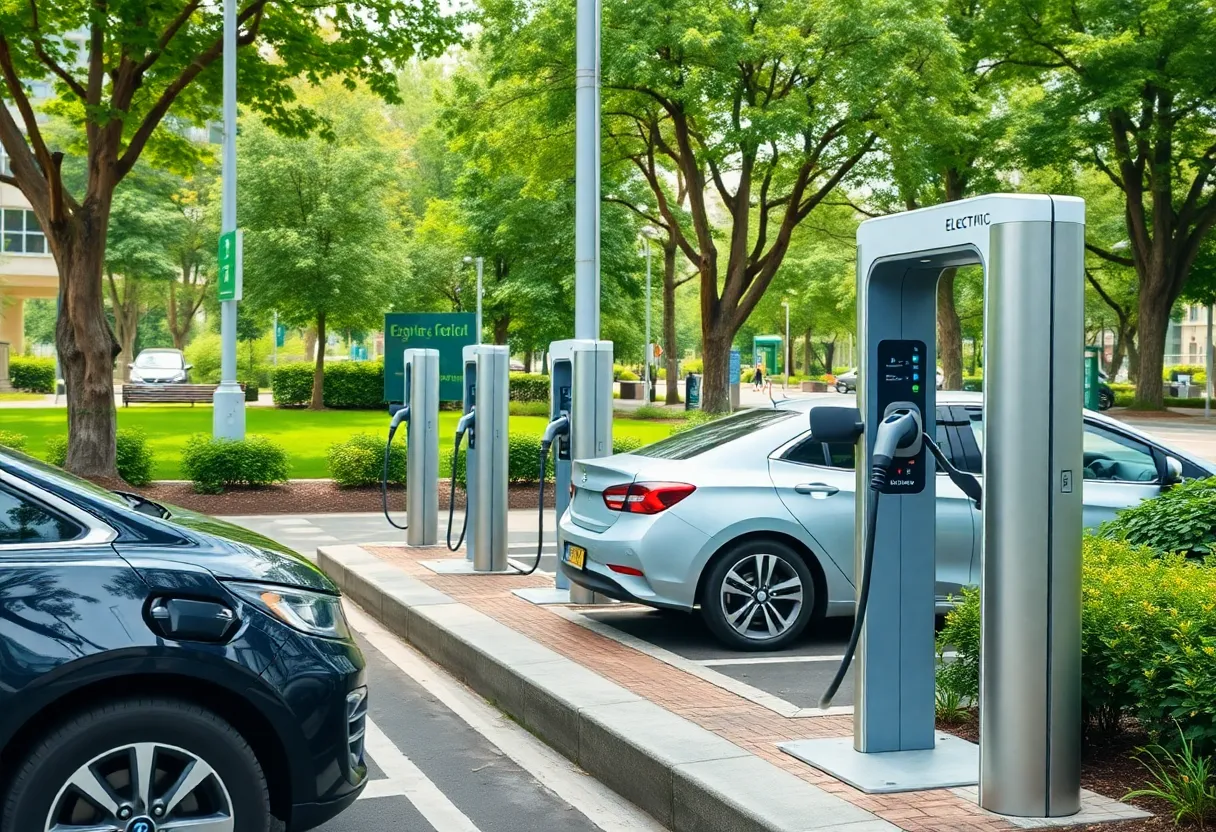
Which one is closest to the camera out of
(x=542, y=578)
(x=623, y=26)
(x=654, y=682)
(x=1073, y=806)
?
(x=1073, y=806)

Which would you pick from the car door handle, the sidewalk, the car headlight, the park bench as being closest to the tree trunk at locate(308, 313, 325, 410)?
the park bench

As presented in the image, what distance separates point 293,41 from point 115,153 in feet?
10.2

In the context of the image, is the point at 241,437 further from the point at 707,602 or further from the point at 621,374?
the point at 621,374

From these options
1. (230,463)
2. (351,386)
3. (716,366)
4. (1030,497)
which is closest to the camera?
(1030,497)

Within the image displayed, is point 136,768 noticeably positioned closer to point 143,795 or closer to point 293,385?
point 143,795

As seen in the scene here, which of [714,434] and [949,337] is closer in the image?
[714,434]

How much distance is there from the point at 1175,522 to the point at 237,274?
45.7 feet

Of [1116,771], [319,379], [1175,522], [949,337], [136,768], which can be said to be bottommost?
[1116,771]

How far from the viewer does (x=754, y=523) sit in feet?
26.5

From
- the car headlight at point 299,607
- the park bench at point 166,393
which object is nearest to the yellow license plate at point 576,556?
the car headlight at point 299,607

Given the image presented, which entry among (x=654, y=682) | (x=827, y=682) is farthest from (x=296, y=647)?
(x=827, y=682)

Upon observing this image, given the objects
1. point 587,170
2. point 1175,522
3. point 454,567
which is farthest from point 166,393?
point 1175,522

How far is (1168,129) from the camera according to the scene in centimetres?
3647

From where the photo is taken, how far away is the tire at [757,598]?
805cm
